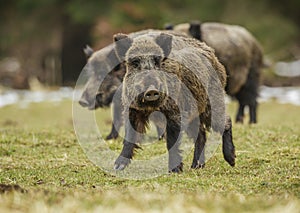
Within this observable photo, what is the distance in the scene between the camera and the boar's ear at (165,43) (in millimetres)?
7465

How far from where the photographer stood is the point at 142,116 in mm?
7496

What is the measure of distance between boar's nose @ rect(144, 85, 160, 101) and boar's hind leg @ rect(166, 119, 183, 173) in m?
0.58

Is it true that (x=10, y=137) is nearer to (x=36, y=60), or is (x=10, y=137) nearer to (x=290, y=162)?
(x=290, y=162)

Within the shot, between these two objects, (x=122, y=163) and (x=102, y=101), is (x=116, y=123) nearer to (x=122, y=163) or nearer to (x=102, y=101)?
(x=102, y=101)

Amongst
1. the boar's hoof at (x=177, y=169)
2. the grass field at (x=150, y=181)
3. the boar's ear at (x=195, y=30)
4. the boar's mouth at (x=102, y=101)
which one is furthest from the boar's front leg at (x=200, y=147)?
the boar's ear at (x=195, y=30)

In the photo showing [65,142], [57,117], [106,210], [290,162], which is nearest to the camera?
[106,210]

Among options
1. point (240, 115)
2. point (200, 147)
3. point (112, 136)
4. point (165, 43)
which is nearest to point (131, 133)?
point (200, 147)

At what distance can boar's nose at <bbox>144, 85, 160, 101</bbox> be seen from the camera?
22.7 ft

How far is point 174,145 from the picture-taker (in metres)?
7.55

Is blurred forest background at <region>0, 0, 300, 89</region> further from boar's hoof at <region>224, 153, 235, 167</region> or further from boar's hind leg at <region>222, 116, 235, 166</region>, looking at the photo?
boar's hoof at <region>224, 153, 235, 167</region>

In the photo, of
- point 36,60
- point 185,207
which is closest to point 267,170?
point 185,207

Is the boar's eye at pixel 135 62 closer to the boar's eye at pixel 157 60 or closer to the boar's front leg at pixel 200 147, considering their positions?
the boar's eye at pixel 157 60

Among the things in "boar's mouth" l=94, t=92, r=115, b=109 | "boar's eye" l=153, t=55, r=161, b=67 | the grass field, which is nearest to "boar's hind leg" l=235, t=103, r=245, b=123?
the grass field

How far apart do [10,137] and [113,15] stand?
18970 millimetres
